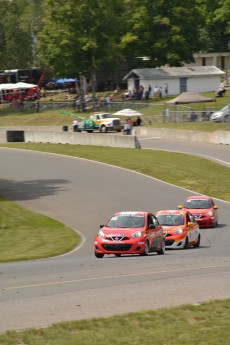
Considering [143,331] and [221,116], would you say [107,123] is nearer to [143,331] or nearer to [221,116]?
[221,116]

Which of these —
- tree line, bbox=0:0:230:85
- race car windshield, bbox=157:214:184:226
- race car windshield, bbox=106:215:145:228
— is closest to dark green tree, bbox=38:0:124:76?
tree line, bbox=0:0:230:85

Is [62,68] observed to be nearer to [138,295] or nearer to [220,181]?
[220,181]

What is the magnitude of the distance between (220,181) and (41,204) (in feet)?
40.5

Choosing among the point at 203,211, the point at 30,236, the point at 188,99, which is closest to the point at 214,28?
the point at 188,99

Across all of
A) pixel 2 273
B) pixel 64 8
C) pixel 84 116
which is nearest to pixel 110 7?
pixel 64 8

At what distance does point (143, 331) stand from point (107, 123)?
6177 cm

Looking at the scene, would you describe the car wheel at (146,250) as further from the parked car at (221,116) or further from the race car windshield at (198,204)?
the parked car at (221,116)

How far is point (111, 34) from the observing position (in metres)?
90.1

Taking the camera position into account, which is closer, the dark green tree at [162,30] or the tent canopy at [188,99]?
the tent canopy at [188,99]

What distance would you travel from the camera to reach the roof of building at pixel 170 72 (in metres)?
90.6

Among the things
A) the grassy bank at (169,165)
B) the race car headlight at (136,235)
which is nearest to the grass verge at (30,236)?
the race car headlight at (136,235)

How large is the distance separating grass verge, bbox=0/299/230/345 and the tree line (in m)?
75.9

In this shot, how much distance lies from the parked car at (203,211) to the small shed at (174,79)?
54.4 metres

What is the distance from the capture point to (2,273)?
56.1 feet
